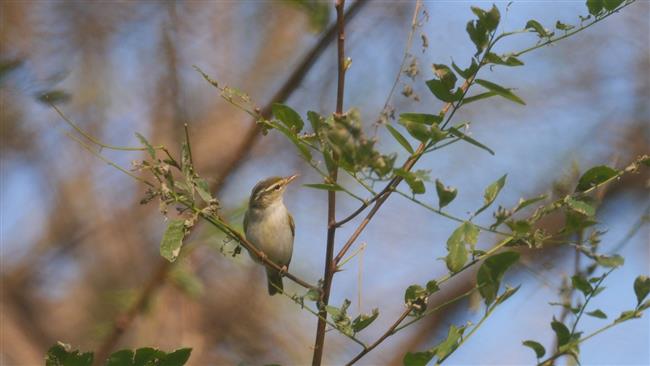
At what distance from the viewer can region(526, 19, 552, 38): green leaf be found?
4.13 feet

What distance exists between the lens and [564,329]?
1.14 m

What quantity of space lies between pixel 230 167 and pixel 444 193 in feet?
5.71

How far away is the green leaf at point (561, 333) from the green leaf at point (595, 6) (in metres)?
0.54

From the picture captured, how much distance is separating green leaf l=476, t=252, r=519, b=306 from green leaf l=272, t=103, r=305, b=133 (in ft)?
1.28

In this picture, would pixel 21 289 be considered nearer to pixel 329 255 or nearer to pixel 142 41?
pixel 142 41

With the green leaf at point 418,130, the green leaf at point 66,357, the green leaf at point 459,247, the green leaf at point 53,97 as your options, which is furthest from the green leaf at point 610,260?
the green leaf at point 53,97

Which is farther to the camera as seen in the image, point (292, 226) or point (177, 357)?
point (292, 226)

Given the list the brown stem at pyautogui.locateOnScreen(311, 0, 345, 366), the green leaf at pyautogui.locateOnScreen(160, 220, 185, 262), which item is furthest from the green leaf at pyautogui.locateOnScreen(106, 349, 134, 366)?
the brown stem at pyautogui.locateOnScreen(311, 0, 345, 366)

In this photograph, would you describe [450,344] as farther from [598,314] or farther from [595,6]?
[595,6]

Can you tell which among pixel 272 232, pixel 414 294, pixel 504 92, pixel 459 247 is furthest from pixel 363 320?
pixel 272 232

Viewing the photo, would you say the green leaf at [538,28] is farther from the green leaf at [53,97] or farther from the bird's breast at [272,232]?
the bird's breast at [272,232]

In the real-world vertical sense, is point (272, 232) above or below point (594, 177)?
above

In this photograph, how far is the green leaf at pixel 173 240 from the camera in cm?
132

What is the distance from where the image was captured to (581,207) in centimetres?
115
